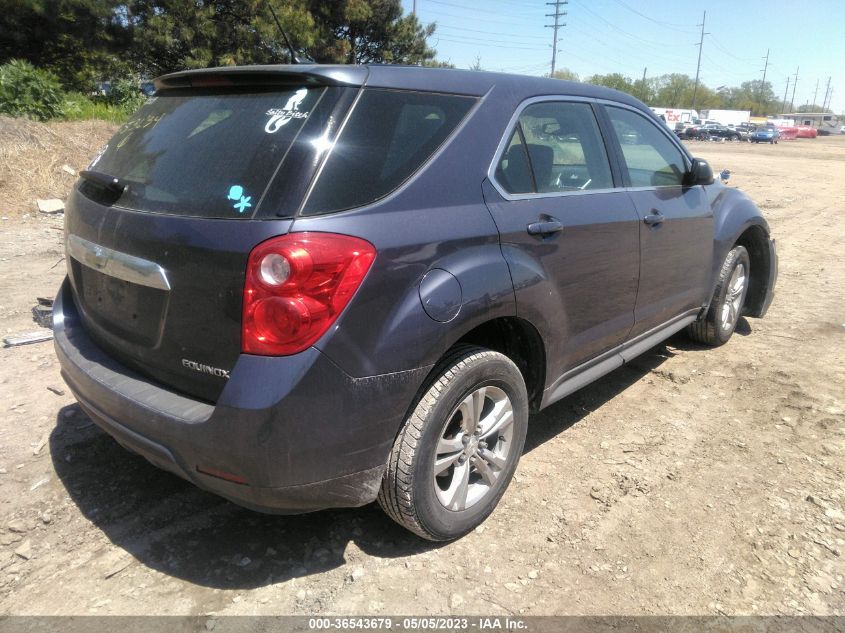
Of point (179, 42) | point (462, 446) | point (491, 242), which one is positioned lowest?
point (462, 446)

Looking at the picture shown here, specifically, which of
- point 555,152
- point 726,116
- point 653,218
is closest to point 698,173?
point 653,218

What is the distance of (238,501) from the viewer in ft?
7.30

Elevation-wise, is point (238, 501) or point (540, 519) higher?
point (238, 501)

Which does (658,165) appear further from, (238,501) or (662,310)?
(238,501)

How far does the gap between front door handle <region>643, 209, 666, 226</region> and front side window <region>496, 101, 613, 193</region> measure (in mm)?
322

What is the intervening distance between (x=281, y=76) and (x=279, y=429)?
1.29 m

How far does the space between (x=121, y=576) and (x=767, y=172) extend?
24806 mm

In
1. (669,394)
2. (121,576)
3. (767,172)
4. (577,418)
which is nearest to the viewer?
(121,576)

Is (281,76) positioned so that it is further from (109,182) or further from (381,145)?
(109,182)

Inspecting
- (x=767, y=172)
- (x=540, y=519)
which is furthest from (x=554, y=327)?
(x=767, y=172)

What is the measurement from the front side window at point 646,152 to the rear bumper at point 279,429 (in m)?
2.15

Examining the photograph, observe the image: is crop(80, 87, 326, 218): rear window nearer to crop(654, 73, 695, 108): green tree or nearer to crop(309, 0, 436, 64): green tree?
crop(309, 0, 436, 64): green tree

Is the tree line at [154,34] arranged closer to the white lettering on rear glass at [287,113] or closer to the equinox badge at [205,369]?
the white lettering on rear glass at [287,113]

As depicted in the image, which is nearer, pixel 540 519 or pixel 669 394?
pixel 540 519
